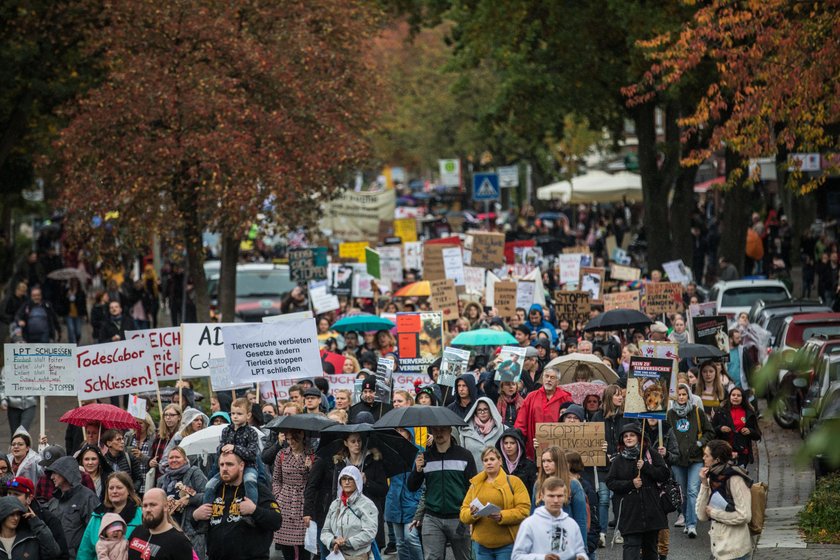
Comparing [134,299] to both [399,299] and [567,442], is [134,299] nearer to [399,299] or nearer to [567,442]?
[399,299]

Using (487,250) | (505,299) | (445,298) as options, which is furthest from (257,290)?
(505,299)

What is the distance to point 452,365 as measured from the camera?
14430 millimetres

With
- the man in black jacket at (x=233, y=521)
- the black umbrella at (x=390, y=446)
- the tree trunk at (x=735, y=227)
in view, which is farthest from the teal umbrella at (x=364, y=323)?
the tree trunk at (x=735, y=227)

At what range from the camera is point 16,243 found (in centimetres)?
5166

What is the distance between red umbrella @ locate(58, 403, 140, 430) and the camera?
445 inches

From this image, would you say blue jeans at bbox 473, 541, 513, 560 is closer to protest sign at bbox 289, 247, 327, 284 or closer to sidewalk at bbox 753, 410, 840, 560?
sidewalk at bbox 753, 410, 840, 560

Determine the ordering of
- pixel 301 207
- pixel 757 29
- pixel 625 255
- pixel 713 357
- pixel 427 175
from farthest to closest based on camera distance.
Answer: pixel 427 175
pixel 625 255
pixel 301 207
pixel 757 29
pixel 713 357

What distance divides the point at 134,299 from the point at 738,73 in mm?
14495

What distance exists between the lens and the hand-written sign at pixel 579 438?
37.2 ft

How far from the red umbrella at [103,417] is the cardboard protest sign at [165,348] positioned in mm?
2774

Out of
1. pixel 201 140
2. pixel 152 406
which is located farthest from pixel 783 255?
pixel 152 406

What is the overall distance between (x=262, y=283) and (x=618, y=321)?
1328cm

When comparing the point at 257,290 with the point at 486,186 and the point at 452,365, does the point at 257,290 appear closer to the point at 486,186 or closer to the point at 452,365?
the point at 486,186

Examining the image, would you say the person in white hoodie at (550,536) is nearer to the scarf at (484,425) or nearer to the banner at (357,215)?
the scarf at (484,425)
